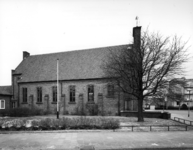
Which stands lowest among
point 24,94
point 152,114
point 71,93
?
point 152,114

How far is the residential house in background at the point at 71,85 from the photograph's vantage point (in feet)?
82.3

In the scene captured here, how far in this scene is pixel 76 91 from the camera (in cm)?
2712

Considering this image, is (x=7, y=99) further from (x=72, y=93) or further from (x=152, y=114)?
(x=152, y=114)

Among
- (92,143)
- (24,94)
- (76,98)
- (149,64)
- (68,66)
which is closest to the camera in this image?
(92,143)

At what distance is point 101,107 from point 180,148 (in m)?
17.7

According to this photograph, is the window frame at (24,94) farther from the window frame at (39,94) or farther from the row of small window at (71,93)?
the window frame at (39,94)

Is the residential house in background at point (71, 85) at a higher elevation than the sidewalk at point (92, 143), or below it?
higher

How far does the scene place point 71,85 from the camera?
1085 inches

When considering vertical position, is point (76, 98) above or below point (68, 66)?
below

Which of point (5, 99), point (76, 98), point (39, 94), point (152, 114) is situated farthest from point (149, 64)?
point (5, 99)

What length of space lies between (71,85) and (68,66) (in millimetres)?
4502

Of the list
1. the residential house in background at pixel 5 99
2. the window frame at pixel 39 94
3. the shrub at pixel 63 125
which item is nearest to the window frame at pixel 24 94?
the residential house in background at pixel 5 99

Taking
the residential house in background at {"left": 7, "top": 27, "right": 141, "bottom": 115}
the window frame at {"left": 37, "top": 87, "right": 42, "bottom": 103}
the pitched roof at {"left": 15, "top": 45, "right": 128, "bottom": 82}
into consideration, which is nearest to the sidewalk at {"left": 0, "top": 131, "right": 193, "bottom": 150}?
the residential house in background at {"left": 7, "top": 27, "right": 141, "bottom": 115}

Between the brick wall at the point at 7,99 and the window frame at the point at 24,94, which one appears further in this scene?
the window frame at the point at 24,94
